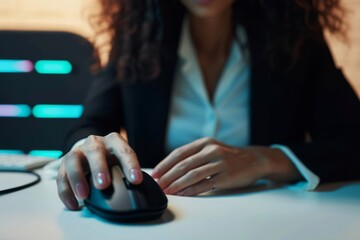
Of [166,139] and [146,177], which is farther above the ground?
[146,177]

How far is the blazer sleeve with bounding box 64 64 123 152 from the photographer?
979 mm

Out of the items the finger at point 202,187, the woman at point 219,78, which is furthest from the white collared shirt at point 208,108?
the finger at point 202,187

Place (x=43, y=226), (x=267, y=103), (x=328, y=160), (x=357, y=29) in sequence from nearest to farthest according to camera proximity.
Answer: (x=43, y=226) < (x=328, y=160) < (x=267, y=103) < (x=357, y=29)

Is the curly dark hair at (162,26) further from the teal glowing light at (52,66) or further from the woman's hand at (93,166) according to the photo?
the woman's hand at (93,166)

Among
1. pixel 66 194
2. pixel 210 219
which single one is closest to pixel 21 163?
pixel 66 194

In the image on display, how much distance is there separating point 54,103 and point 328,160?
2.09 feet

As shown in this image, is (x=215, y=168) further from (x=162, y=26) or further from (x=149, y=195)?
(x=162, y=26)

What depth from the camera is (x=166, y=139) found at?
100 centimetres

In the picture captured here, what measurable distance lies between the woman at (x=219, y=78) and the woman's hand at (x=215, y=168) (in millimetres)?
183

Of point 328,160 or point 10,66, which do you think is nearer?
point 328,160

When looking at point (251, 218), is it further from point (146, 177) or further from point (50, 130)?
point (50, 130)

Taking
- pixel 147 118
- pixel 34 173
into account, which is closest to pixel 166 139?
pixel 147 118

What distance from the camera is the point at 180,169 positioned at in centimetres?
61

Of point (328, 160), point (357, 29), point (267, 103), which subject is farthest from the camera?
point (357, 29)
